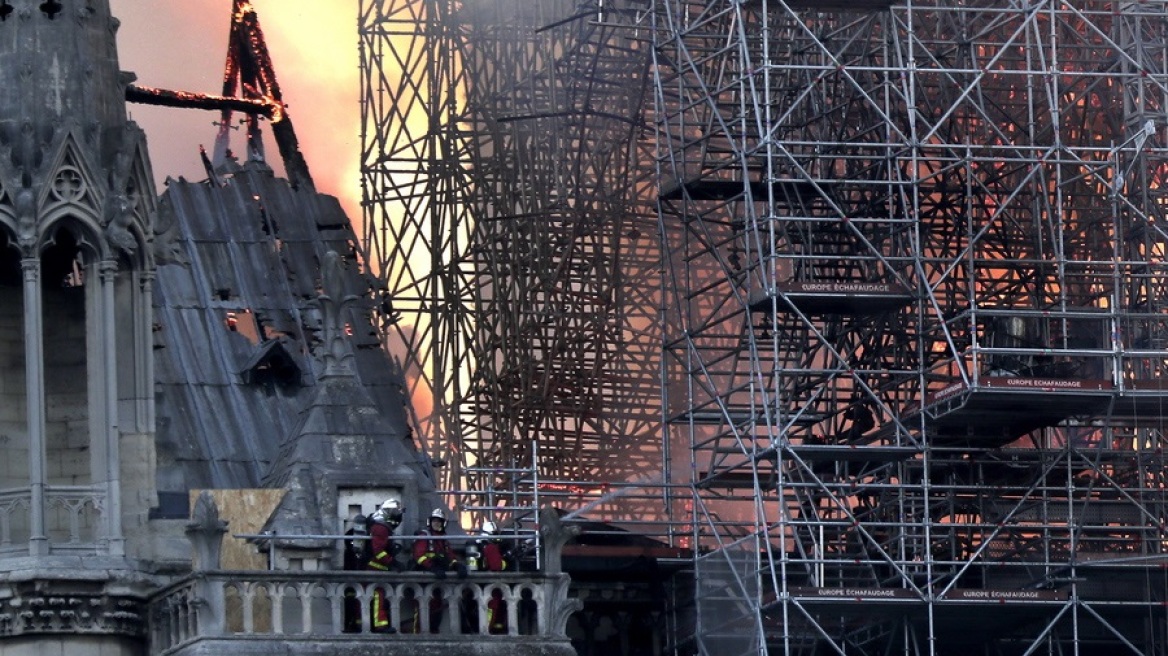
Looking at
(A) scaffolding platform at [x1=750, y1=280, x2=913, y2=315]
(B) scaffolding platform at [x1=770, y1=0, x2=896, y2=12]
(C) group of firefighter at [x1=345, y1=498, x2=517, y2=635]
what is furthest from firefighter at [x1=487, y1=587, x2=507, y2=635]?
(B) scaffolding platform at [x1=770, y1=0, x2=896, y2=12]

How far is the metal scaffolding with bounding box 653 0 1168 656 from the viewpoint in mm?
70562

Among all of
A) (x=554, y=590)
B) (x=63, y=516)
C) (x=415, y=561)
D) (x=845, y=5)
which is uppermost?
(x=845, y=5)

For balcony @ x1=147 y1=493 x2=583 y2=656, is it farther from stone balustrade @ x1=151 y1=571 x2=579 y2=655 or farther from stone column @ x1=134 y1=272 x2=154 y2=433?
stone column @ x1=134 y1=272 x2=154 y2=433

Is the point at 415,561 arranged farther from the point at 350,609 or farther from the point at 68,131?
the point at 68,131

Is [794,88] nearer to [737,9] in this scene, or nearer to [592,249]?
[737,9]

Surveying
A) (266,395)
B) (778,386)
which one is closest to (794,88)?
(778,386)

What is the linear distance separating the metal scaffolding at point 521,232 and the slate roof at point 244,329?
36.5 feet

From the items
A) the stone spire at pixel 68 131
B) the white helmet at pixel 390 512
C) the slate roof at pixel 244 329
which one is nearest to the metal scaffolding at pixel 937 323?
the slate roof at pixel 244 329

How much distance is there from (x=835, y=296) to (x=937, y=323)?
305cm

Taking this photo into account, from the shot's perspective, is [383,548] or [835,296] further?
[835,296]

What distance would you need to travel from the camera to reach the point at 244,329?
68000 mm

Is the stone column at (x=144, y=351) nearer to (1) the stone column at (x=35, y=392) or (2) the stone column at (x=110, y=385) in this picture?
(2) the stone column at (x=110, y=385)

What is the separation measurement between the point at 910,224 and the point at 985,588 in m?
7.31

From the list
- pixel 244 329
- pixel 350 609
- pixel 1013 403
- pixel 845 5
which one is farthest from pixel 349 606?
pixel 845 5
